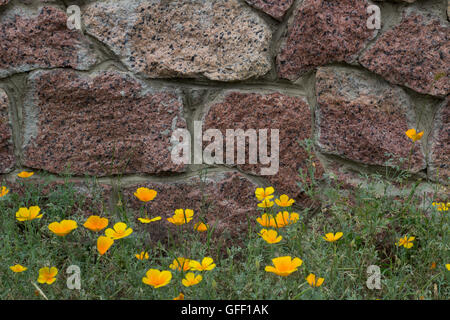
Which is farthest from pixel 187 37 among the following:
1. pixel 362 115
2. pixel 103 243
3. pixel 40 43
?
pixel 103 243

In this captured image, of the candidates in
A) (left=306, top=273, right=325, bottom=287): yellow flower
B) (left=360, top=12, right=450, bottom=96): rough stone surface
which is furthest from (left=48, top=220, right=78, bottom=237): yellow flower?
(left=360, top=12, right=450, bottom=96): rough stone surface

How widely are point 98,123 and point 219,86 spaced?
56 cm

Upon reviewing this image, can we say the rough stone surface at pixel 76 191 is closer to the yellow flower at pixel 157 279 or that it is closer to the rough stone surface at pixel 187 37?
the rough stone surface at pixel 187 37

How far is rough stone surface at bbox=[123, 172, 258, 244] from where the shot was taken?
6.64ft

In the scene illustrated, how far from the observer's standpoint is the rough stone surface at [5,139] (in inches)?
77.3

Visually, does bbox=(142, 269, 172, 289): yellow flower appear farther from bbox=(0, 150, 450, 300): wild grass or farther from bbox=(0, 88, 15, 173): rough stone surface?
bbox=(0, 88, 15, 173): rough stone surface

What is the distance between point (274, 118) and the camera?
78.8 inches

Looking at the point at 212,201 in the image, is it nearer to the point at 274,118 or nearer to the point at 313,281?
the point at 274,118

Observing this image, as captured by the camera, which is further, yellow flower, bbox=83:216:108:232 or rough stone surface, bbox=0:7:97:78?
rough stone surface, bbox=0:7:97:78

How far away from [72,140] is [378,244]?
4.64 feet

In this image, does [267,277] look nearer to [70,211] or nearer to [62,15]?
[70,211]

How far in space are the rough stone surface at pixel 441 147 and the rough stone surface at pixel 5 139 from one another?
1872 mm

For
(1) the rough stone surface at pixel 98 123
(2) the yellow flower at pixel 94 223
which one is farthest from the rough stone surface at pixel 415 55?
(2) the yellow flower at pixel 94 223

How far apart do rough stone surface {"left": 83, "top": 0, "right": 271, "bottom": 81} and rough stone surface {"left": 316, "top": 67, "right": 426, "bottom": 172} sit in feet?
1.18
